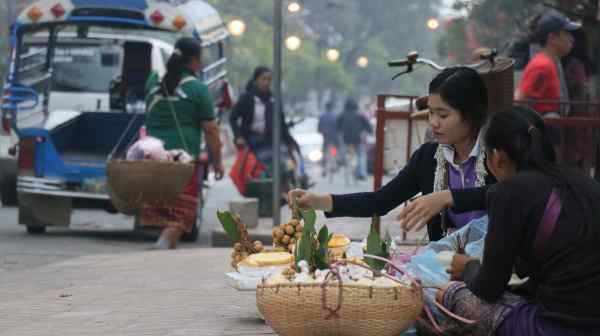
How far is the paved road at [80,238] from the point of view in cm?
1127

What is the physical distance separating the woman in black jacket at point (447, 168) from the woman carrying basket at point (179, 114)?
550cm

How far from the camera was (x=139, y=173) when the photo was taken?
10680mm

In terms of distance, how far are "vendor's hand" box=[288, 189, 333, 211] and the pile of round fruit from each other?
0.29 m

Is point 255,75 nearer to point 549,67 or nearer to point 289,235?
point 549,67

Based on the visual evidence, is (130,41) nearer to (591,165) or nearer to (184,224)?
(184,224)

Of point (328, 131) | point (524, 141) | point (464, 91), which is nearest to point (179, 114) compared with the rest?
point (464, 91)

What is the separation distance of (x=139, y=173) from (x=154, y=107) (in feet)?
3.76

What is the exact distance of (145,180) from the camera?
10719 mm

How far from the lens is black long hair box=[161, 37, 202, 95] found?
11.6 metres

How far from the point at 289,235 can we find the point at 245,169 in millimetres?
9430

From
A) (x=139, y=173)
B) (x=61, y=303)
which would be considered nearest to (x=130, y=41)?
(x=139, y=173)

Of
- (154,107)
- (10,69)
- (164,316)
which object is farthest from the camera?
(10,69)

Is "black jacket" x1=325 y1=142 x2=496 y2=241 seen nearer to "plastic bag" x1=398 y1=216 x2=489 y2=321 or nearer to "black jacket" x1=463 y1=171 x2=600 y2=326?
"plastic bag" x1=398 y1=216 x2=489 y2=321

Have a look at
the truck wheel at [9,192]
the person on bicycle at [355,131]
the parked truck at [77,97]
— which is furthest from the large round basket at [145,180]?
the person on bicycle at [355,131]
